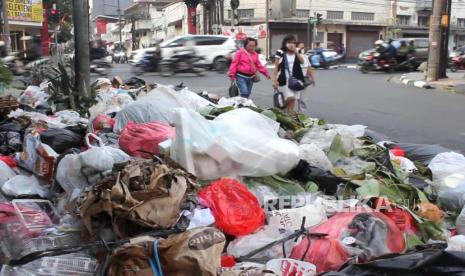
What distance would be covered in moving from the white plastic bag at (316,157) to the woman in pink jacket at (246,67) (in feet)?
16.5

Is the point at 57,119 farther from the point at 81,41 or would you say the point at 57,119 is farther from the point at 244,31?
the point at 244,31

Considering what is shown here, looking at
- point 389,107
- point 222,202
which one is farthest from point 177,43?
point 222,202

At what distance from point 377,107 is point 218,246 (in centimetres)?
Answer: 912

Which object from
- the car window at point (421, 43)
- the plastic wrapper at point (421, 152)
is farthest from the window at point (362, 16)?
the plastic wrapper at point (421, 152)

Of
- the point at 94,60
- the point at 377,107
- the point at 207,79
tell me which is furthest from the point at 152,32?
the point at 377,107

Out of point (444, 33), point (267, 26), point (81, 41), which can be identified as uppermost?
point (267, 26)

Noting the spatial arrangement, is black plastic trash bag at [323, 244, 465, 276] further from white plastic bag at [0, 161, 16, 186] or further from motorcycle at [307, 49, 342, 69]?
motorcycle at [307, 49, 342, 69]

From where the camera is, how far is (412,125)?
8.70 m

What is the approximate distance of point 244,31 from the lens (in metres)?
37.9

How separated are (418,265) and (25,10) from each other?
2993cm

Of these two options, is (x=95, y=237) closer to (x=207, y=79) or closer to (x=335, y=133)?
(x=335, y=133)

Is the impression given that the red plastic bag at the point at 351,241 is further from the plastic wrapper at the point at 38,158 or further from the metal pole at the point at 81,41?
the metal pole at the point at 81,41

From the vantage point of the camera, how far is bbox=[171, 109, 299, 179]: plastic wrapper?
361 centimetres

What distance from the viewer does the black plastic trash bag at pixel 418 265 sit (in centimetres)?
242
